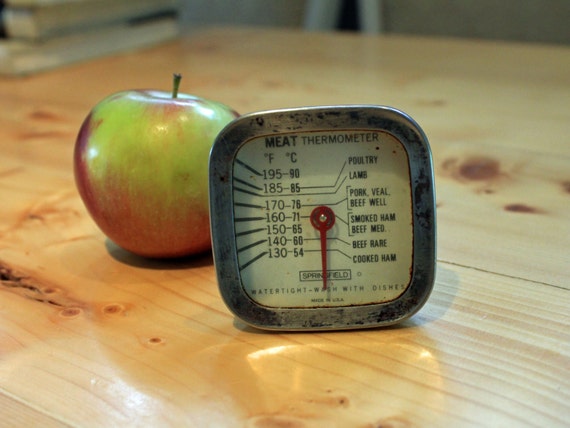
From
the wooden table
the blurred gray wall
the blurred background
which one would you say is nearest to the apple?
the wooden table

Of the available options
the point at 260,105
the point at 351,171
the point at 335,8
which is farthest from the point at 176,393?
the point at 335,8

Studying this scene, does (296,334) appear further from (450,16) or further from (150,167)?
(450,16)

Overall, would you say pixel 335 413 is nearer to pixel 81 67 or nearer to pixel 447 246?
pixel 447 246

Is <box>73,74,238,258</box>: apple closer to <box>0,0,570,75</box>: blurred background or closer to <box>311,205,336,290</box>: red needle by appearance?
<box>311,205,336,290</box>: red needle

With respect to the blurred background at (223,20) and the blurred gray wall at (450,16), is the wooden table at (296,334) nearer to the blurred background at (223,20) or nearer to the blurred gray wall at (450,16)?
the blurred background at (223,20)

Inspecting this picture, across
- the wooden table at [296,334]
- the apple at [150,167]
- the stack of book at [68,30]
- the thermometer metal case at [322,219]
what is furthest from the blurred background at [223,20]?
the thermometer metal case at [322,219]

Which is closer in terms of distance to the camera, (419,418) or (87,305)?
(419,418)

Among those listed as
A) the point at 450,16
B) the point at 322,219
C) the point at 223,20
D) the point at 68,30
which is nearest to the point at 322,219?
the point at 322,219
